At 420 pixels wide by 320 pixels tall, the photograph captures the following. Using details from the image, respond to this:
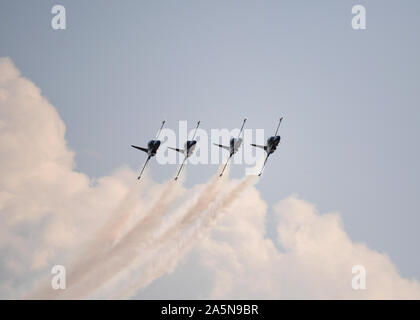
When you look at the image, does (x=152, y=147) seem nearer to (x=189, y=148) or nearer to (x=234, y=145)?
(x=189, y=148)

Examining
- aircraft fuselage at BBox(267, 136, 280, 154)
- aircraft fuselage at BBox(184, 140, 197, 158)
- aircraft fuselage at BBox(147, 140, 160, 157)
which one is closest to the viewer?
aircraft fuselage at BBox(267, 136, 280, 154)

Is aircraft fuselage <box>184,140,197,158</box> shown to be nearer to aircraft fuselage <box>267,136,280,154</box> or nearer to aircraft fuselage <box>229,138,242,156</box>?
aircraft fuselage <box>229,138,242,156</box>

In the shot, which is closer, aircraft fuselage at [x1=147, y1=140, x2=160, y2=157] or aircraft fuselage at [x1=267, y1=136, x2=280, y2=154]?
aircraft fuselage at [x1=267, y1=136, x2=280, y2=154]

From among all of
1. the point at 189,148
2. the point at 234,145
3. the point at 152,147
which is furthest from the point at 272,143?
the point at 152,147

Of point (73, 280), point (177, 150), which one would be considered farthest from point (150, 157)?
point (73, 280)

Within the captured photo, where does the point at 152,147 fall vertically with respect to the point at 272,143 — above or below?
above

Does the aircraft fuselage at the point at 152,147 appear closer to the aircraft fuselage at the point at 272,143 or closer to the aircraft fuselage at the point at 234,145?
the aircraft fuselage at the point at 234,145

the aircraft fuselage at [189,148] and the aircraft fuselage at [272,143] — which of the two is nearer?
the aircraft fuselage at [272,143]
